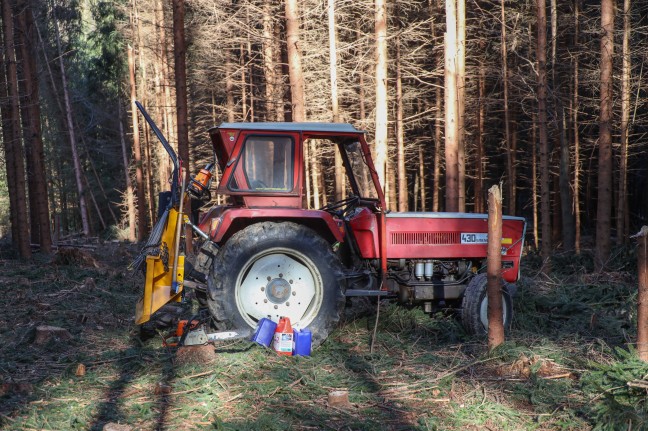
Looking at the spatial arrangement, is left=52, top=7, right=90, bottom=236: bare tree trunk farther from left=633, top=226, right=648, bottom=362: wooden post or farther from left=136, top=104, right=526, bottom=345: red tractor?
left=633, top=226, right=648, bottom=362: wooden post

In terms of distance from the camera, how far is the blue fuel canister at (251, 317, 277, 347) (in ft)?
20.3

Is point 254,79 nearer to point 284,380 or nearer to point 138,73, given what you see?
point 138,73

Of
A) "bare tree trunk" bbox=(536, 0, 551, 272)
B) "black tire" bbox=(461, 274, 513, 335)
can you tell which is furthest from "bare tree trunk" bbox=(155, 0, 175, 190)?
"black tire" bbox=(461, 274, 513, 335)

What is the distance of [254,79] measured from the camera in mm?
23812

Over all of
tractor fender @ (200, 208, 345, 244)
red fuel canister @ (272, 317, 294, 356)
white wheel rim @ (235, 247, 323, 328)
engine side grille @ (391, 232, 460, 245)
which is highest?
tractor fender @ (200, 208, 345, 244)

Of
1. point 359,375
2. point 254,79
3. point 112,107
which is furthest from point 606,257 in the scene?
point 112,107

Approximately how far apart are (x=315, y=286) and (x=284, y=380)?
1314 mm

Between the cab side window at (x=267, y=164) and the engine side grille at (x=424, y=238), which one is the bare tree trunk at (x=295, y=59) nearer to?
the engine side grille at (x=424, y=238)

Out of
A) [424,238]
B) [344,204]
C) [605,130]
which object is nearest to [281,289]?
[344,204]

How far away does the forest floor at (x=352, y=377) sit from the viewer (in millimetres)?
4559

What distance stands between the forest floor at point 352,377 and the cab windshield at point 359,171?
4.73ft

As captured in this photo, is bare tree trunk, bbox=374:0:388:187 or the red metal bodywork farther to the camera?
bare tree trunk, bbox=374:0:388:187

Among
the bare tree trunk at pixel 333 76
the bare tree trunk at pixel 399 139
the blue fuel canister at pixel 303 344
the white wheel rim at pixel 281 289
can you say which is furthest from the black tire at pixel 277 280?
the bare tree trunk at pixel 399 139

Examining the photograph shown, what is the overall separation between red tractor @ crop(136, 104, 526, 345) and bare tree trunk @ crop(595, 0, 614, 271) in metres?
6.37
